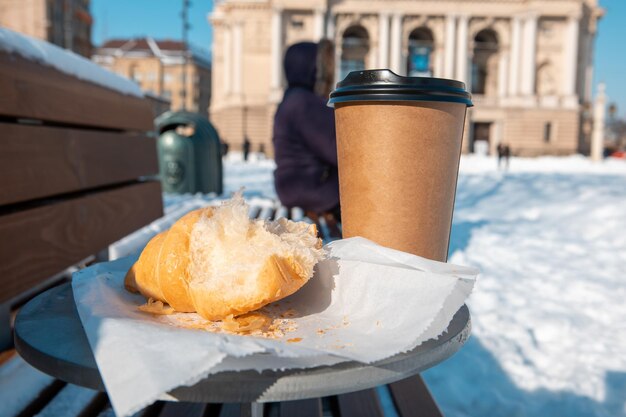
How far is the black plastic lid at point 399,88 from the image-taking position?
136 centimetres

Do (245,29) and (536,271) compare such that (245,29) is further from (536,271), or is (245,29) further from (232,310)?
(232,310)

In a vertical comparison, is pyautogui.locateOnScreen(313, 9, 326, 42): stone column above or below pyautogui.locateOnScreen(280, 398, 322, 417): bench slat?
above

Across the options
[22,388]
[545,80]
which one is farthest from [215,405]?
[545,80]

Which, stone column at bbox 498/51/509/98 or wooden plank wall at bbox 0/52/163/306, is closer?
wooden plank wall at bbox 0/52/163/306

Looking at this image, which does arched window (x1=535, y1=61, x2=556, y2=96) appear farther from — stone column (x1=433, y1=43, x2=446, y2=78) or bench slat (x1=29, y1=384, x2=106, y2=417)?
bench slat (x1=29, y1=384, x2=106, y2=417)

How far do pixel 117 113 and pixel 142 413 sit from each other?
2.43 meters

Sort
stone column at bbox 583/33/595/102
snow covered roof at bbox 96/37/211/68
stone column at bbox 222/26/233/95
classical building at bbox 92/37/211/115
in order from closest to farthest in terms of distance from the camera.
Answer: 1. stone column at bbox 222/26/233/95
2. stone column at bbox 583/33/595/102
3. classical building at bbox 92/37/211/115
4. snow covered roof at bbox 96/37/211/68

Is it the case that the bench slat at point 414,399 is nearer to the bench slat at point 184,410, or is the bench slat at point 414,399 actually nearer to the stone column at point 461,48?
the bench slat at point 184,410

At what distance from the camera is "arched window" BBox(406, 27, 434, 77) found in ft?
131

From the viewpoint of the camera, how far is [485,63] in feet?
141

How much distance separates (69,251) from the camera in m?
2.68

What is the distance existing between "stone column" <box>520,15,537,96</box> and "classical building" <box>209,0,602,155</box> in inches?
2.7

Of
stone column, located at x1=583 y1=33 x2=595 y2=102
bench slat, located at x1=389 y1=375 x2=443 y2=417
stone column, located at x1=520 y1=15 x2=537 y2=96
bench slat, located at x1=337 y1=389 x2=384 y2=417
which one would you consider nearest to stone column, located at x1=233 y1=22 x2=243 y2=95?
stone column, located at x1=520 y1=15 x2=537 y2=96

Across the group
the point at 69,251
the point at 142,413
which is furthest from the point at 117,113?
the point at 142,413
